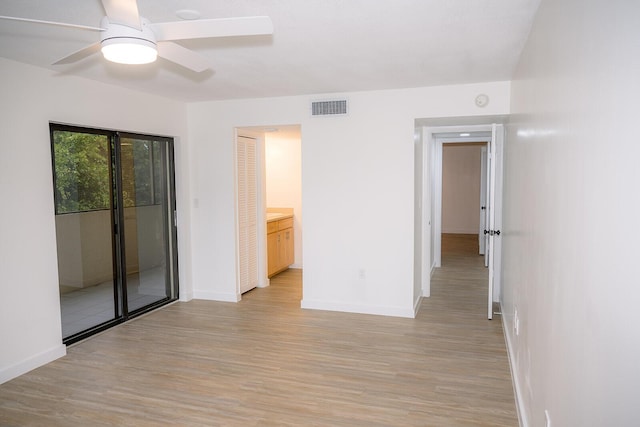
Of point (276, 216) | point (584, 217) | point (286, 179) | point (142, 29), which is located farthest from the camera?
point (286, 179)

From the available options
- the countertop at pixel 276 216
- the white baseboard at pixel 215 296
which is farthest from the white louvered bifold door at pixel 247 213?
the countertop at pixel 276 216

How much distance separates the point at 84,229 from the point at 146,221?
0.87m

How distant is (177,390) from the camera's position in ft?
10.7

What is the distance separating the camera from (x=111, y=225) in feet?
14.9

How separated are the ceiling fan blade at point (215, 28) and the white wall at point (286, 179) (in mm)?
5205

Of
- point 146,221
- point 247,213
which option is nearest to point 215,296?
point 247,213

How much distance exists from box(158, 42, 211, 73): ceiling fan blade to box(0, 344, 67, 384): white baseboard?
285 centimetres

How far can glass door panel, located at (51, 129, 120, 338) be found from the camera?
4051 millimetres

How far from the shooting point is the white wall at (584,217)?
102cm

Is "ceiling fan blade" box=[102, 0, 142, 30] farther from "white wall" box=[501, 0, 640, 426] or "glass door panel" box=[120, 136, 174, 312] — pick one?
"glass door panel" box=[120, 136, 174, 312]

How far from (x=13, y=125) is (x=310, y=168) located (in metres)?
2.90

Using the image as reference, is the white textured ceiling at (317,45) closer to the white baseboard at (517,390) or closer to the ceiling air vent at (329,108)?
the ceiling air vent at (329,108)

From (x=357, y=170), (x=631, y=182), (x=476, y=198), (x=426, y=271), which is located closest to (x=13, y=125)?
(x=357, y=170)

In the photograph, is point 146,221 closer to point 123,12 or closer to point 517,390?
point 123,12
